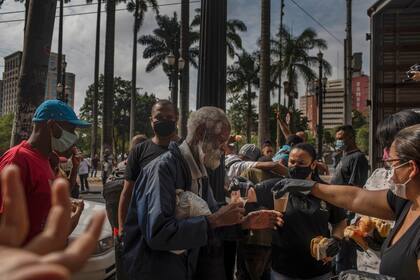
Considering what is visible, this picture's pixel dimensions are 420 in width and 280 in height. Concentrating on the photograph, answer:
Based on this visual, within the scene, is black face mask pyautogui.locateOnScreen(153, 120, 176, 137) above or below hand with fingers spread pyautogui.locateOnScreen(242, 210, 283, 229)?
above

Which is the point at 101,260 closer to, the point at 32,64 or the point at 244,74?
the point at 32,64

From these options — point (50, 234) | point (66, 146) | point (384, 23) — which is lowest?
point (50, 234)

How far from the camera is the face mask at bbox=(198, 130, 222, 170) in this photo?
274 cm

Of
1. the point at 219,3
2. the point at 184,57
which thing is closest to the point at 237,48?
the point at 184,57

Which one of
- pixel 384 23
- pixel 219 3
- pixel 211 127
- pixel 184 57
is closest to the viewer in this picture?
pixel 211 127

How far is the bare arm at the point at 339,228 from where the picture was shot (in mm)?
3424

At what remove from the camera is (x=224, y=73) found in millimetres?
3441

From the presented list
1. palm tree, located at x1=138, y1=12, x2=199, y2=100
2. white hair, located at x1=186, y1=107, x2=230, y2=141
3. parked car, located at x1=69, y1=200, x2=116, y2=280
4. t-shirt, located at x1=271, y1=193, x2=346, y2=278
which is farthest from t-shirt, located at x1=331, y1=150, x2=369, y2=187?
palm tree, located at x1=138, y1=12, x2=199, y2=100

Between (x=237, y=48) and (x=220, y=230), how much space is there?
36.2 meters

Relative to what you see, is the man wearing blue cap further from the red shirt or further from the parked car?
the parked car

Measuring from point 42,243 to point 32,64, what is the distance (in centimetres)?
489

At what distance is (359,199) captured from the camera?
9.42ft

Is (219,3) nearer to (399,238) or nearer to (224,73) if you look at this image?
(224,73)

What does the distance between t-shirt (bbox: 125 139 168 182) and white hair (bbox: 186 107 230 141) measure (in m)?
1.49
